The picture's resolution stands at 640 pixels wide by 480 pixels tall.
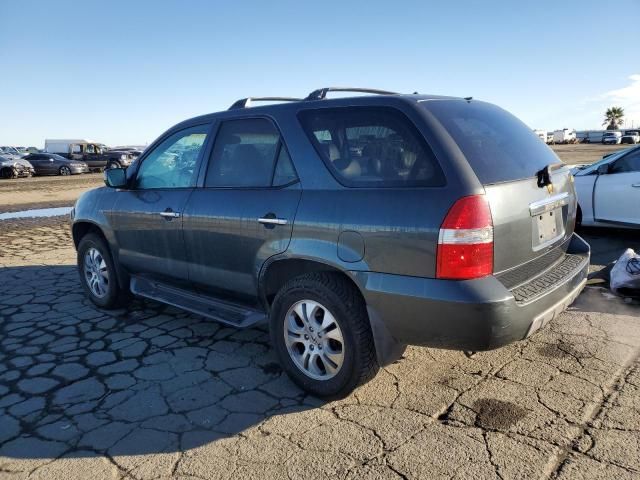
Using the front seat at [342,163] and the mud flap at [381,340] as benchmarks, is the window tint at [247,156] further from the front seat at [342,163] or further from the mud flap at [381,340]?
the mud flap at [381,340]

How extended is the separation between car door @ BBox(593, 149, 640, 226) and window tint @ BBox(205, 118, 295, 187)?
18.2 feet

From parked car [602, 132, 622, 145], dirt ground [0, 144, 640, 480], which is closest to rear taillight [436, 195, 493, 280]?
dirt ground [0, 144, 640, 480]

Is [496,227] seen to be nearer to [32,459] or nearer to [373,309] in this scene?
[373,309]

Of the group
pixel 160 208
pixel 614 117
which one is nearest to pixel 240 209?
pixel 160 208

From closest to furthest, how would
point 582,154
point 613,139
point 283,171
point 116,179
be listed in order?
point 283,171 → point 116,179 → point 582,154 → point 613,139

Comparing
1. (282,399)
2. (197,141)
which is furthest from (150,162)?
(282,399)

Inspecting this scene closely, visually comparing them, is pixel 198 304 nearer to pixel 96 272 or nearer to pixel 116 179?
pixel 116 179

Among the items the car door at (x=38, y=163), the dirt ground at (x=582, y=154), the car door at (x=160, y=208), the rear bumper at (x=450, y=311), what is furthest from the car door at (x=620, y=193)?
the car door at (x=38, y=163)

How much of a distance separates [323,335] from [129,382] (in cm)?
141

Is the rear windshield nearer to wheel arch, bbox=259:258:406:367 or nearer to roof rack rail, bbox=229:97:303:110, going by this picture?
wheel arch, bbox=259:258:406:367

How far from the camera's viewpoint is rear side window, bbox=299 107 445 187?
2.73 m

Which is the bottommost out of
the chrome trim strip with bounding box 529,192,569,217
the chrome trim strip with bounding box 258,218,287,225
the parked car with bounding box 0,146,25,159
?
the chrome trim strip with bounding box 258,218,287,225

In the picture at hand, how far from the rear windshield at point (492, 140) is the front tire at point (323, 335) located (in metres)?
1.02

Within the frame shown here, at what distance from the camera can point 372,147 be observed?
2.93 meters
